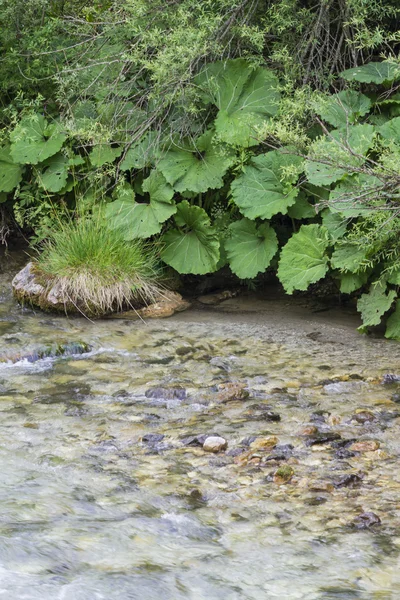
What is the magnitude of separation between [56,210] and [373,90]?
295cm

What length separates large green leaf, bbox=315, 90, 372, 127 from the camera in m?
6.05

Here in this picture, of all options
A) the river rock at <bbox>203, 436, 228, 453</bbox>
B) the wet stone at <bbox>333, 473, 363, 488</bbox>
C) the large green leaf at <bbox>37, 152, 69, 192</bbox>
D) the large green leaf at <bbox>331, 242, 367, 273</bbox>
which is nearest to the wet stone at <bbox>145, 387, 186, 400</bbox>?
the river rock at <bbox>203, 436, 228, 453</bbox>

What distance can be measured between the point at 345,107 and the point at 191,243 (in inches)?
64.1

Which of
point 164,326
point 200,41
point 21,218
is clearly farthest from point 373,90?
point 21,218

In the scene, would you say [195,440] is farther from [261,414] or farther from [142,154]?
[142,154]

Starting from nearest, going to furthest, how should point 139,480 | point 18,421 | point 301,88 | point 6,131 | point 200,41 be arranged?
point 139,480, point 18,421, point 200,41, point 301,88, point 6,131

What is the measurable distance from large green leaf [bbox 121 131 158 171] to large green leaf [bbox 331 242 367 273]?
1.78 meters

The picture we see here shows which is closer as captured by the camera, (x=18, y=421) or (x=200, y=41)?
(x=18, y=421)

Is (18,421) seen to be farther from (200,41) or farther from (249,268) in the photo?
(200,41)

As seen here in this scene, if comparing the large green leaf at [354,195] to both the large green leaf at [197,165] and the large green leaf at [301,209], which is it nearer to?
the large green leaf at [301,209]

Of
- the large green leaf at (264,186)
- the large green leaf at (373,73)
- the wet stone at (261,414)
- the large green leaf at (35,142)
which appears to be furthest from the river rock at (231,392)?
the large green leaf at (35,142)

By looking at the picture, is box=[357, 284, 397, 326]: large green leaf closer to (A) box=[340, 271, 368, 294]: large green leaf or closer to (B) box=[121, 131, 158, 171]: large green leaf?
(A) box=[340, 271, 368, 294]: large green leaf

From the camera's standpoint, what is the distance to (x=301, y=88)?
6508mm

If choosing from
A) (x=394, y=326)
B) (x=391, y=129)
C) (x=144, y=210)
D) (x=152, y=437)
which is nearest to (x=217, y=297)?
(x=144, y=210)
